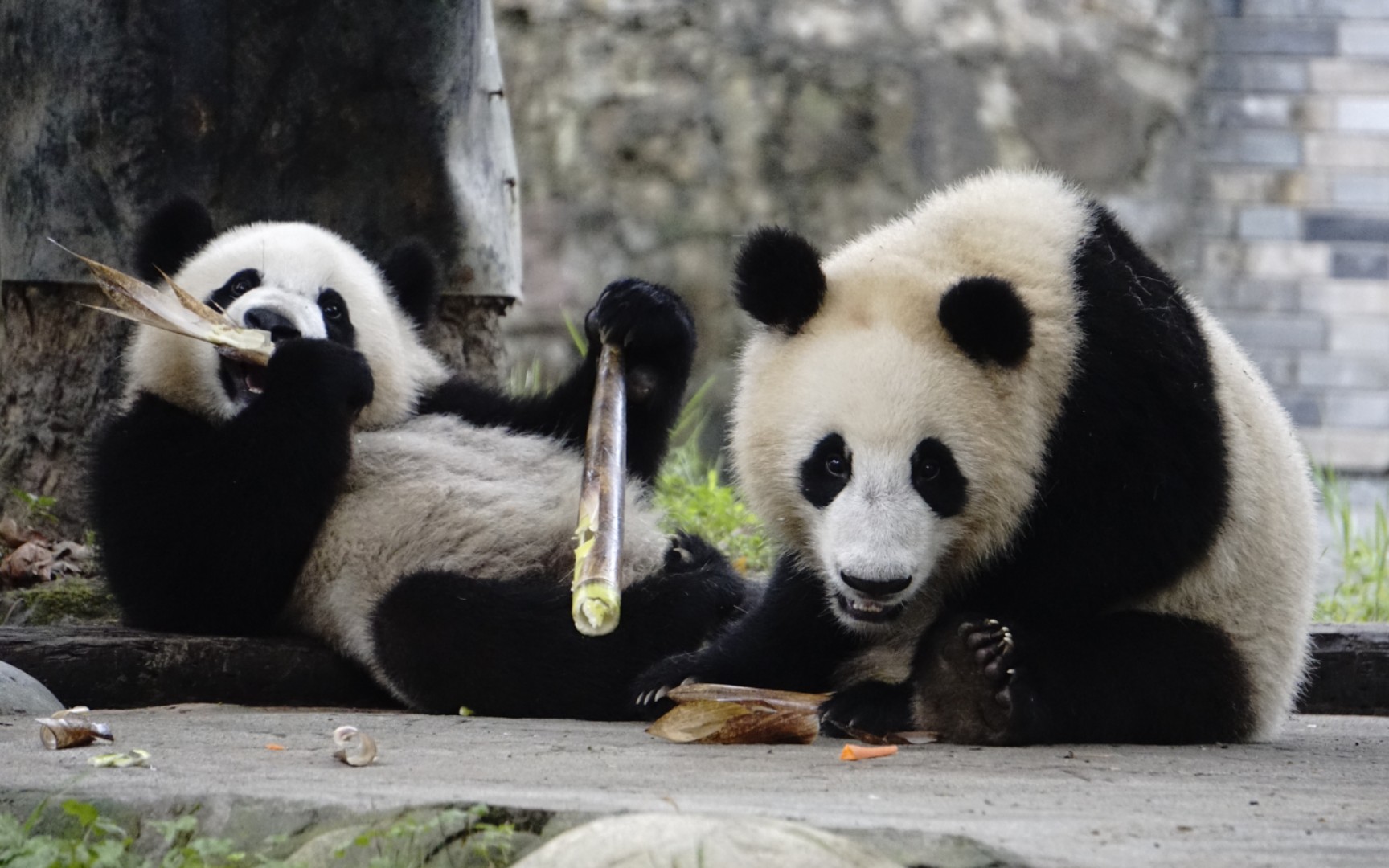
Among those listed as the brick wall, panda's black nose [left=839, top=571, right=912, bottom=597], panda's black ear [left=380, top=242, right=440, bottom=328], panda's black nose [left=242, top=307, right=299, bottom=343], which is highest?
the brick wall

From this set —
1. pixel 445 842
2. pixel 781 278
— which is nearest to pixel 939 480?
pixel 781 278

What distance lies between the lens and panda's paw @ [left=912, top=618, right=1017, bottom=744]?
3471 mm

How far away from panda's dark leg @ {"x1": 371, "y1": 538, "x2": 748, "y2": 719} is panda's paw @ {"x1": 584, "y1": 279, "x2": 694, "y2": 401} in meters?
0.72

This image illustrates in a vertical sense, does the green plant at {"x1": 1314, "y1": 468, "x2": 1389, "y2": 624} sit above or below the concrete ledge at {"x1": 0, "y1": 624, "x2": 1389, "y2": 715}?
above

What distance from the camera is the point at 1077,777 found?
3.01m

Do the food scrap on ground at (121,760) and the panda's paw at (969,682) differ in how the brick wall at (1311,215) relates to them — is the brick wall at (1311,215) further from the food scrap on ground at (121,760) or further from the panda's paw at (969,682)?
the food scrap on ground at (121,760)

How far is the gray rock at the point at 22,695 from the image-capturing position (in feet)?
12.8

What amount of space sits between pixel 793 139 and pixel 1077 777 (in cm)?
829

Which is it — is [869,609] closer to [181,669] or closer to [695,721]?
[695,721]

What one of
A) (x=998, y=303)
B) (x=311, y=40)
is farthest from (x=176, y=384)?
(x=998, y=303)

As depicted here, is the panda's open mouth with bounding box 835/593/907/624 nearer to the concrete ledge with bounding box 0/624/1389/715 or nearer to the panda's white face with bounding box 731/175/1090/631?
the panda's white face with bounding box 731/175/1090/631

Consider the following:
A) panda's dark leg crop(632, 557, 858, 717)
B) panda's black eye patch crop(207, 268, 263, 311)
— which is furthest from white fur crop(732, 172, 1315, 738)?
panda's black eye patch crop(207, 268, 263, 311)

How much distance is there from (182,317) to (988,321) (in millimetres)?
2195

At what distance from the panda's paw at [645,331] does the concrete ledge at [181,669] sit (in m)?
1.10
